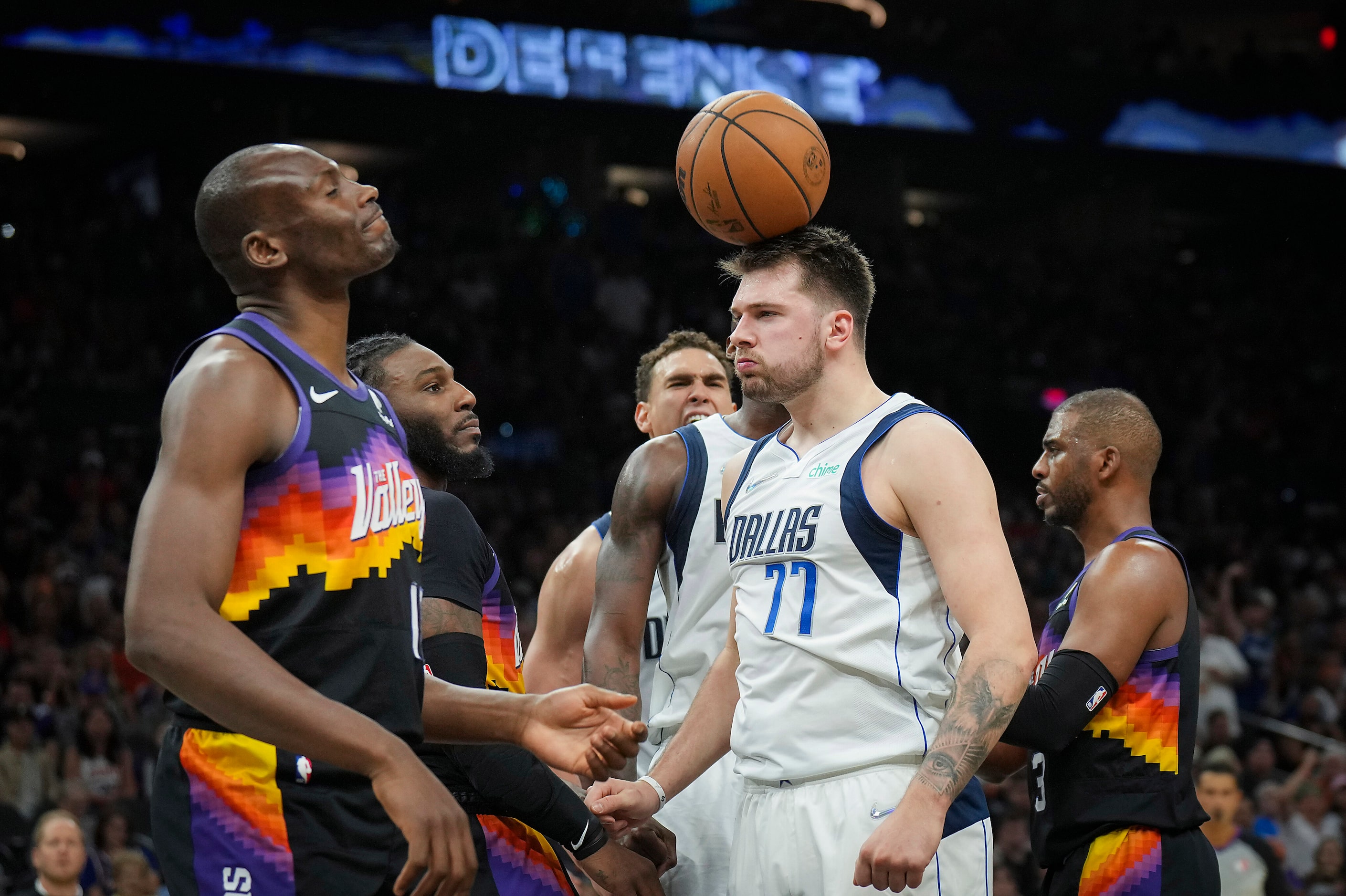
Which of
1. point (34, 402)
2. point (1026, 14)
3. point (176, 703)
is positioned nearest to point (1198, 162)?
point (1026, 14)

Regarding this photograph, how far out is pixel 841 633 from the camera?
10.6ft

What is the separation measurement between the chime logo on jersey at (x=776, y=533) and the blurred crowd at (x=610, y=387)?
5.75m

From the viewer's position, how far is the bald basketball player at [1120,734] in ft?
13.0

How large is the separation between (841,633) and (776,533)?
1.02 ft

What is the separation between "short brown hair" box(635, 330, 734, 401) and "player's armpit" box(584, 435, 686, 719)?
0.98 metres

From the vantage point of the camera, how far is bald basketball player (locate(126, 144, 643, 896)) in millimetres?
2281

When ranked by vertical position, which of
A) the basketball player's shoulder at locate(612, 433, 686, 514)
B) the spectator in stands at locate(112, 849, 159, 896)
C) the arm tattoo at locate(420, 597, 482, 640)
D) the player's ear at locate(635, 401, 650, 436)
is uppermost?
the player's ear at locate(635, 401, 650, 436)

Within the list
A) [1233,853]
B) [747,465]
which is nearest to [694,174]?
[747,465]

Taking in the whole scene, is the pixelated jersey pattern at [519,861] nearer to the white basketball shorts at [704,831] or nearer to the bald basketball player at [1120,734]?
the white basketball shorts at [704,831]

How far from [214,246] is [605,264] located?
1687cm

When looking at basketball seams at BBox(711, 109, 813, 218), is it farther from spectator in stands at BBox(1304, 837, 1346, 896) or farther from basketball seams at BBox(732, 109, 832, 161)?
spectator in stands at BBox(1304, 837, 1346, 896)

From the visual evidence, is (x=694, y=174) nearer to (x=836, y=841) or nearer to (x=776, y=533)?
(x=776, y=533)

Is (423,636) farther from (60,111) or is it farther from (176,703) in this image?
(60,111)

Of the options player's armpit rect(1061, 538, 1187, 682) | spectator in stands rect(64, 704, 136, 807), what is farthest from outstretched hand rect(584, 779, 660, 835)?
spectator in stands rect(64, 704, 136, 807)
